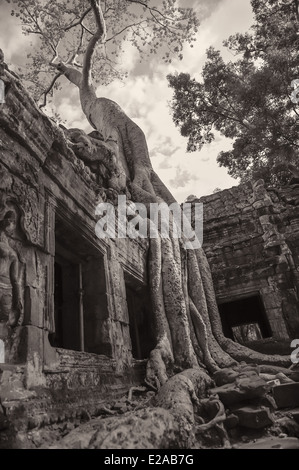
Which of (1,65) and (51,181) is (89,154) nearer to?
(51,181)

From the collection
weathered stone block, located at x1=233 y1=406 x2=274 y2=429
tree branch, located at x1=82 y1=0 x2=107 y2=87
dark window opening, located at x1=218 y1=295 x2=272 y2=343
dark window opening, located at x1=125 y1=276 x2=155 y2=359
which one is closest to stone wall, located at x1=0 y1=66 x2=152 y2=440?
dark window opening, located at x1=125 y1=276 x2=155 y2=359

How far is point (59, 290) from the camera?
383cm

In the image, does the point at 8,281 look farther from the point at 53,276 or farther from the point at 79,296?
the point at 79,296

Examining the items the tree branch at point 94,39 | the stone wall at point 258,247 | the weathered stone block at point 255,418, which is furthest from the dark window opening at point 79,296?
the tree branch at point 94,39

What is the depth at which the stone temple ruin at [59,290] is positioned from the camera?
2.07 metres

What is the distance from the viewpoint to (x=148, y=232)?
516 centimetres

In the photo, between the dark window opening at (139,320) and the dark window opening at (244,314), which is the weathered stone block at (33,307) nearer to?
the dark window opening at (139,320)

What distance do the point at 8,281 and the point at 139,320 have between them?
308 centimetres

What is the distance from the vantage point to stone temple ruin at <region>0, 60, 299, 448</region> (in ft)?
6.81

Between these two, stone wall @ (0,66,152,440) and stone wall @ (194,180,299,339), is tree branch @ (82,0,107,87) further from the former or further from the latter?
stone wall @ (0,66,152,440)

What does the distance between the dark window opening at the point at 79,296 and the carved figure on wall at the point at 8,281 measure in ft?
3.06

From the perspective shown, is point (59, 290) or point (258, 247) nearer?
point (59, 290)

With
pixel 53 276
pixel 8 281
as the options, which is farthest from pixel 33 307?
pixel 53 276

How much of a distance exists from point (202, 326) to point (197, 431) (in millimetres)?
2638
